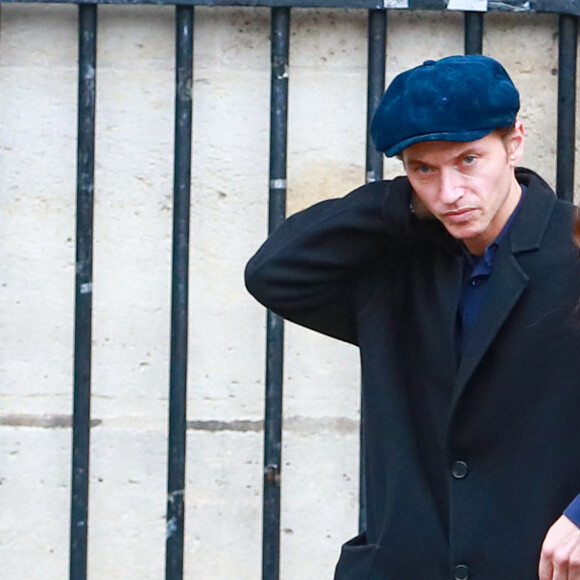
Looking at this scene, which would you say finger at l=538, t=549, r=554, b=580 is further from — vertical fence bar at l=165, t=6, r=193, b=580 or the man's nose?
vertical fence bar at l=165, t=6, r=193, b=580

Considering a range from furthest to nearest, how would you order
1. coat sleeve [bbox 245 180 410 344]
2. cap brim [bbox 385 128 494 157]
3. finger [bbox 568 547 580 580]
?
coat sleeve [bbox 245 180 410 344] < cap brim [bbox 385 128 494 157] < finger [bbox 568 547 580 580]

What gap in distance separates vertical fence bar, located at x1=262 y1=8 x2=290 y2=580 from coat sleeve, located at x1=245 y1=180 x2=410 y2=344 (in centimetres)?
74

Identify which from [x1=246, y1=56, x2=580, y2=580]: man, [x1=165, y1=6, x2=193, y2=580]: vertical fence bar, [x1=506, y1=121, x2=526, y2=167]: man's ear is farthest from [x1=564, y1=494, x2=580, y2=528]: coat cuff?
[x1=165, y1=6, x2=193, y2=580]: vertical fence bar

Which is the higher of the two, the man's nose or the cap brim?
the cap brim

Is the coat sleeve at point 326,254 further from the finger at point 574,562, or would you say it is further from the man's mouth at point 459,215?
the finger at point 574,562

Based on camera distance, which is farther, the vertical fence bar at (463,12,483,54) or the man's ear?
the vertical fence bar at (463,12,483,54)

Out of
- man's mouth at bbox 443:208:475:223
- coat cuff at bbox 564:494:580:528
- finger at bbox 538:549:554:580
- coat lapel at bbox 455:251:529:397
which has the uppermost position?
man's mouth at bbox 443:208:475:223

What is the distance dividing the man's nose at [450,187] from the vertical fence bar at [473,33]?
1.12 metres

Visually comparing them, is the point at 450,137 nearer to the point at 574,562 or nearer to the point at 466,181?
the point at 466,181

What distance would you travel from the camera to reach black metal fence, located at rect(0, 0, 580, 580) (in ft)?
11.6

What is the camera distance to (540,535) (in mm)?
2479

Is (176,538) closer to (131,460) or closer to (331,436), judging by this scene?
(131,460)

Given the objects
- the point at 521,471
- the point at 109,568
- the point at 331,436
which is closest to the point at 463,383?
the point at 521,471

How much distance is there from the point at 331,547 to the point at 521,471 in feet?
4.14
